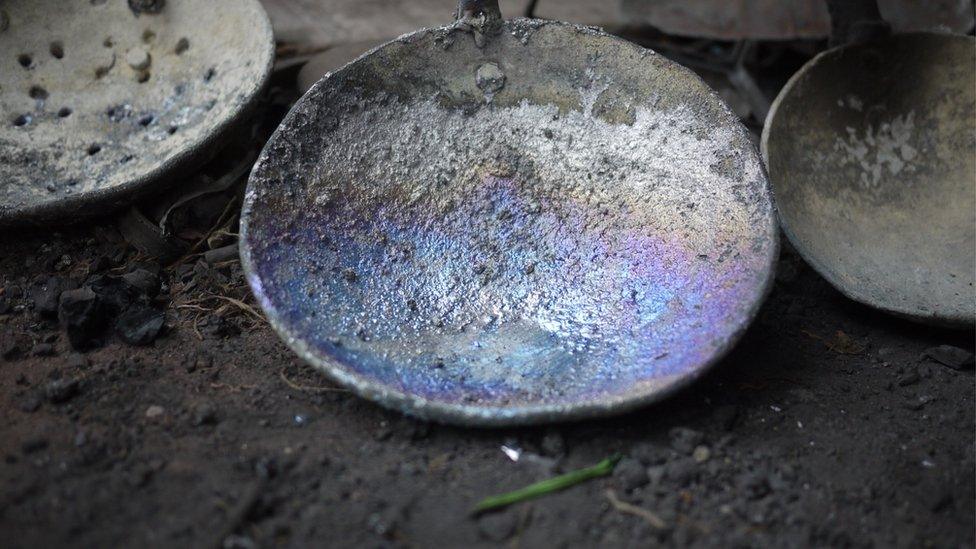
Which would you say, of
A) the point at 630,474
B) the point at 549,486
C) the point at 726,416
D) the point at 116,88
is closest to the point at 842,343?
the point at 726,416

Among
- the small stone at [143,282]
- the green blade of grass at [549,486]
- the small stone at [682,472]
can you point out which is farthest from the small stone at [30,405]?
the small stone at [682,472]

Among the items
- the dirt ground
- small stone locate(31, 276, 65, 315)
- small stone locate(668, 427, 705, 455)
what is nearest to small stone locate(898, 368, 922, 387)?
the dirt ground

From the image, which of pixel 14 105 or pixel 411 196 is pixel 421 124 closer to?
pixel 411 196

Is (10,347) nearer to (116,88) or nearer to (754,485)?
(116,88)

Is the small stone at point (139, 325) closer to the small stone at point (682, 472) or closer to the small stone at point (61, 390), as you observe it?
the small stone at point (61, 390)

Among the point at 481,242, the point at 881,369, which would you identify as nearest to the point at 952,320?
the point at 881,369

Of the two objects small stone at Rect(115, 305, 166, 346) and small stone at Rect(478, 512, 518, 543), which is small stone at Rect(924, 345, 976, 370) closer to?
small stone at Rect(478, 512, 518, 543)
